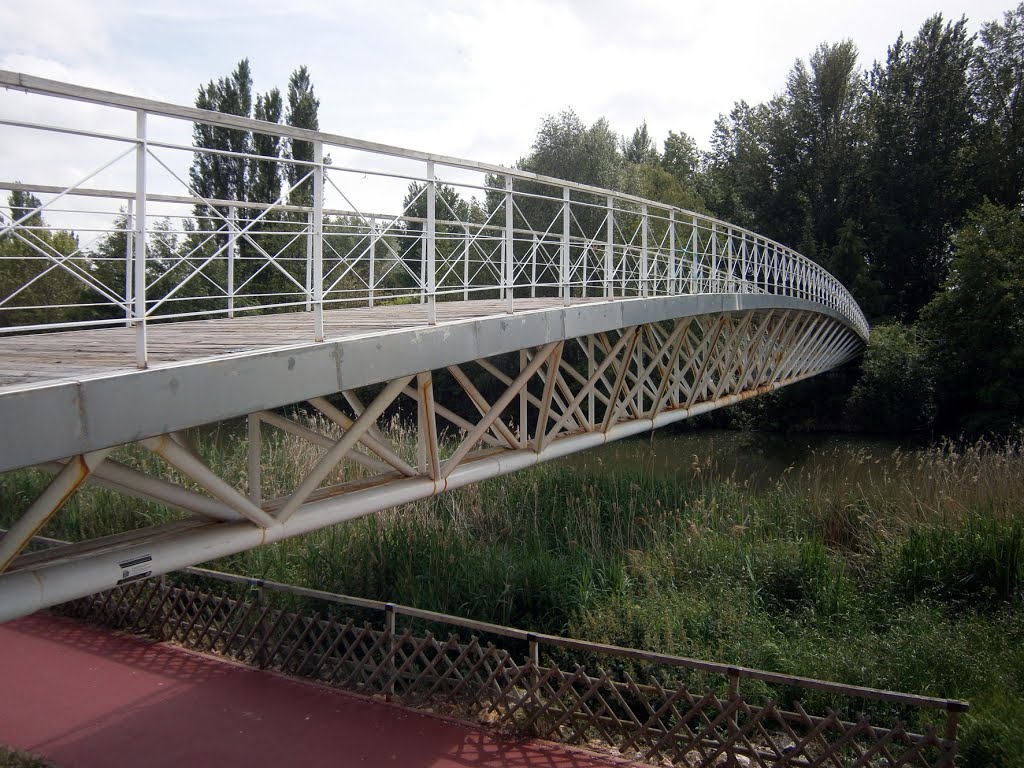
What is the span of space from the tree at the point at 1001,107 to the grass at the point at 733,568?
31658mm

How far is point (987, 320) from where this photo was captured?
2388cm

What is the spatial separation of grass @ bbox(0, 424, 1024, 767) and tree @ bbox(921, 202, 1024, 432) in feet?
45.6

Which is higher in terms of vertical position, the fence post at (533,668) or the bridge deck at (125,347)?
the bridge deck at (125,347)

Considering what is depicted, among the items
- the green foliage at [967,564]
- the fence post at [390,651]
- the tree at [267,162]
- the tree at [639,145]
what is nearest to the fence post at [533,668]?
the fence post at [390,651]

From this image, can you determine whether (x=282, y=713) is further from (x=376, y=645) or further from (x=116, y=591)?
(x=116, y=591)

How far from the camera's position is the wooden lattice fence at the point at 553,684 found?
19.7ft

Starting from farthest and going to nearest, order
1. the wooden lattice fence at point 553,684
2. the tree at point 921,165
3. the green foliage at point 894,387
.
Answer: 1. the tree at point 921,165
2. the green foliage at point 894,387
3. the wooden lattice fence at point 553,684

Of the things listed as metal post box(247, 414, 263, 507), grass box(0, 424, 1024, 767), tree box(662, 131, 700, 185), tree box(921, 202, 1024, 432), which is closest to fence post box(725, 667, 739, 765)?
grass box(0, 424, 1024, 767)

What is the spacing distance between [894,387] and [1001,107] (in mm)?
20517

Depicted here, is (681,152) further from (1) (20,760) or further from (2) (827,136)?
(1) (20,760)

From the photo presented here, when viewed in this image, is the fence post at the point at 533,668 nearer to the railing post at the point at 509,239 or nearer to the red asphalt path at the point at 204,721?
the red asphalt path at the point at 204,721

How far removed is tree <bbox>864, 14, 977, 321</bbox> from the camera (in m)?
38.9

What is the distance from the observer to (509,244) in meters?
6.87

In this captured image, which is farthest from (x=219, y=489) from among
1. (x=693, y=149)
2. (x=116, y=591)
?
(x=693, y=149)
